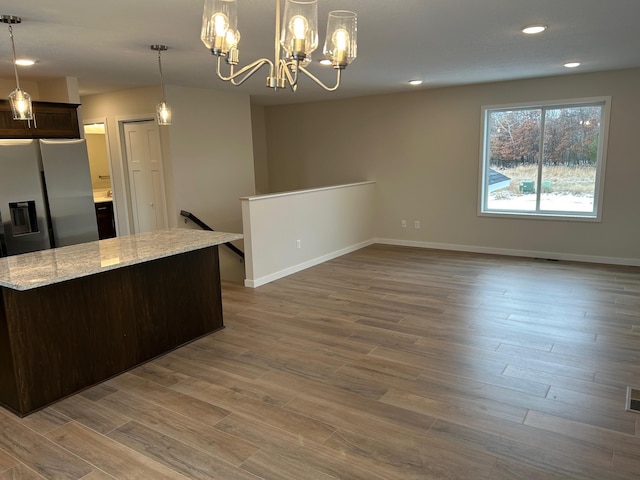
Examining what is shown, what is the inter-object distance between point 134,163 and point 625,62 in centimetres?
619

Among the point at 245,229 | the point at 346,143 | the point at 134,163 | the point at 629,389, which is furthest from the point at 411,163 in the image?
the point at 629,389

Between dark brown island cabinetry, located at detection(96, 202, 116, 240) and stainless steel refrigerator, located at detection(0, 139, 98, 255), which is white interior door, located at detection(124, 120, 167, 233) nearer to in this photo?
dark brown island cabinetry, located at detection(96, 202, 116, 240)

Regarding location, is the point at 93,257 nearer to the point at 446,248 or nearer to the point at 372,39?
the point at 372,39

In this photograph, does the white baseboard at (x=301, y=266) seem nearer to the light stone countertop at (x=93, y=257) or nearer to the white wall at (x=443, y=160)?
the white wall at (x=443, y=160)

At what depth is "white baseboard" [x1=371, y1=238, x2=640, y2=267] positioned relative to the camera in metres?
5.93

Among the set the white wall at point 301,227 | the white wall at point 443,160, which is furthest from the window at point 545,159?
the white wall at point 301,227

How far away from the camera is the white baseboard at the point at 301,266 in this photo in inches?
213

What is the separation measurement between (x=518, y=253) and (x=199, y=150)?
4756 mm

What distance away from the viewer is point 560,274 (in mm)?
5543

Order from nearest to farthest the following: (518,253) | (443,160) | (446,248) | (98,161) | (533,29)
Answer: (533,29) < (518,253) < (443,160) < (446,248) < (98,161)

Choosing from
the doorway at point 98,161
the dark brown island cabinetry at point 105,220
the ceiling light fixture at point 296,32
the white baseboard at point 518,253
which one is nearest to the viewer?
the ceiling light fixture at point 296,32

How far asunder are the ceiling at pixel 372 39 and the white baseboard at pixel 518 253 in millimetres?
2381

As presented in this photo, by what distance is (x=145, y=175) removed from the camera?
6.32 metres

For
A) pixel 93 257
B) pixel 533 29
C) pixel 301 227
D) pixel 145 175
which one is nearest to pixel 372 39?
pixel 533 29
